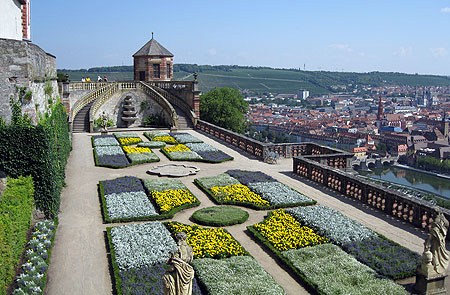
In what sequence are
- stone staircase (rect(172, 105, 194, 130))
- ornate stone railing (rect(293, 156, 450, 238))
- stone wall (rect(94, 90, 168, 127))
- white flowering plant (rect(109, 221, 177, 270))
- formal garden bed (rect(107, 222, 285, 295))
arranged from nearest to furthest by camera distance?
formal garden bed (rect(107, 222, 285, 295)) < white flowering plant (rect(109, 221, 177, 270)) < ornate stone railing (rect(293, 156, 450, 238)) < stone staircase (rect(172, 105, 194, 130)) < stone wall (rect(94, 90, 168, 127))

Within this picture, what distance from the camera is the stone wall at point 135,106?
156 ft

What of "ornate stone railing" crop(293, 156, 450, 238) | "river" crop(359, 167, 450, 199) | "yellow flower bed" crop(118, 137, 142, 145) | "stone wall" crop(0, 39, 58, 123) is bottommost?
"river" crop(359, 167, 450, 199)

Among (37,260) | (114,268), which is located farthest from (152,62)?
(114,268)

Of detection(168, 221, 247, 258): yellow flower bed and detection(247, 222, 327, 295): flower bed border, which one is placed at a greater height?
detection(168, 221, 247, 258): yellow flower bed

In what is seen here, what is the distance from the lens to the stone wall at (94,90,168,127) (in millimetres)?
47594

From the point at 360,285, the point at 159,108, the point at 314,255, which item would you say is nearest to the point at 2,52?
the point at 314,255

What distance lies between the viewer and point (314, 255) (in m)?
13.9

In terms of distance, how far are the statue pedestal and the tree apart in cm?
4858

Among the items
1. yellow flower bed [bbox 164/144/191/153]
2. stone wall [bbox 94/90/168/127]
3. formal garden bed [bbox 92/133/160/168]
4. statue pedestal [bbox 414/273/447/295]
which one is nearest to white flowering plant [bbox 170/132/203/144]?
yellow flower bed [bbox 164/144/191/153]

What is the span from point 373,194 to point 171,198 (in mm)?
9340

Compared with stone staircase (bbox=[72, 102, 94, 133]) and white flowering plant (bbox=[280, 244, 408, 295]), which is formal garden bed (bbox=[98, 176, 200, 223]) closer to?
white flowering plant (bbox=[280, 244, 408, 295])

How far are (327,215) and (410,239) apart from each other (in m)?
3.28

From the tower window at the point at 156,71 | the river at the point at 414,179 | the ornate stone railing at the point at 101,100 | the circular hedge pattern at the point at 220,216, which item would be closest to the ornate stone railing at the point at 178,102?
the tower window at the point at 156,71

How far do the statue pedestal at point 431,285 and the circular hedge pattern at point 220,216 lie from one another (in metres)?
7.60
